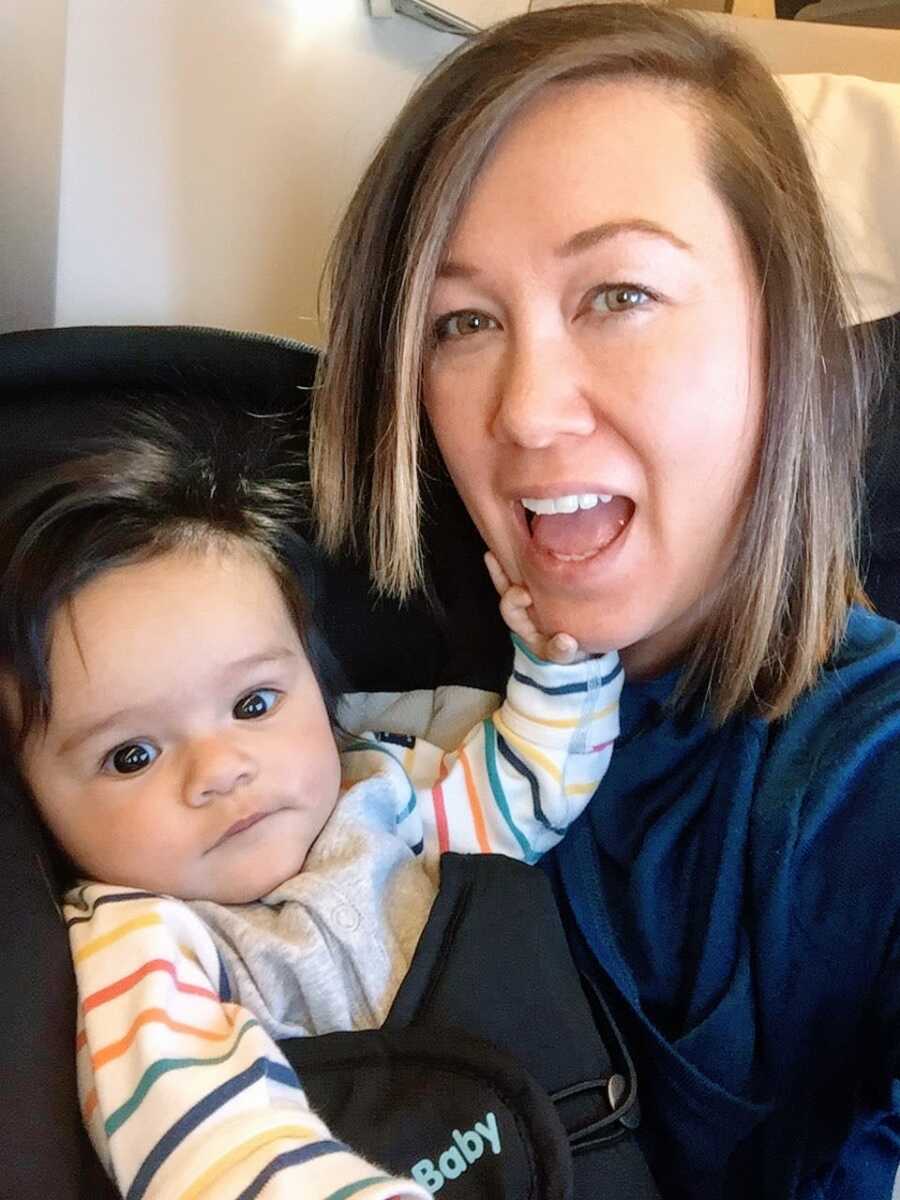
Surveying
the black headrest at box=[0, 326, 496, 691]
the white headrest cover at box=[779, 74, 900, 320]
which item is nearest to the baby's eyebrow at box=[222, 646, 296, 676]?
the black headrest at box=[0, 326, 496, 691]

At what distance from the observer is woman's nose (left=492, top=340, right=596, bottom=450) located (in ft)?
2.83

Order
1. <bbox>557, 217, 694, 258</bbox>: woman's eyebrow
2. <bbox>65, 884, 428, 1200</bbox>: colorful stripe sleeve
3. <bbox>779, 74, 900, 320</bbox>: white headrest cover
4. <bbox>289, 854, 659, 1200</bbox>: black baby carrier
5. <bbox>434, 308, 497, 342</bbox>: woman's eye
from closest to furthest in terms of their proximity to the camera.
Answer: <bbox>65, 884, 428, 1200</bbox>: colorful stripe sleeve
<bbox>289, 854, 659, 1200</bbox>: black baby carrier
<bbox>557, 217, 694, 258</bbox>: woman's eyebrow
<bbox>434, 308, 497, 342</bbox>: woman's eye
<bbox>779, 74, 900, 320</bbox>: white headrest cover

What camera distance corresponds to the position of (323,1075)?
2.39 ft

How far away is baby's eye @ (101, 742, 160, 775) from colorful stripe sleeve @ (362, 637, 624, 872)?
24cm

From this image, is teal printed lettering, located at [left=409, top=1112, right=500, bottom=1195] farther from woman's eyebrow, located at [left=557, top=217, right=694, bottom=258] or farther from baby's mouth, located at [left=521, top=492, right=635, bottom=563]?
woman's eyebrow, located at [left=557, top=217, right=694, bottom=258]

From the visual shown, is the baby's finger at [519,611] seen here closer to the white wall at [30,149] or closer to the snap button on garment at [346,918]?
the snap button on garment at [346,918]

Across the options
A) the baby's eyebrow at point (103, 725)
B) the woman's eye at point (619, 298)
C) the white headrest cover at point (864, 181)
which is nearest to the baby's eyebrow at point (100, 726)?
the baby's eyebrow at point (103, 725)

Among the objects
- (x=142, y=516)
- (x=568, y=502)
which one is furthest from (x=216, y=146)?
(x=568, y=502)

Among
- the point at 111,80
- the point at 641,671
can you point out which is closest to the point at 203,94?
the point at 111,80

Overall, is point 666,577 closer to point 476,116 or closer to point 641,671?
point 641,671

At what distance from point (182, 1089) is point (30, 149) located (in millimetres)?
915

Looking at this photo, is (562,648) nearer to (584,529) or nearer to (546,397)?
(584,529)

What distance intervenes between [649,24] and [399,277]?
303mm

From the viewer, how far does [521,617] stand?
1007 millimetres
